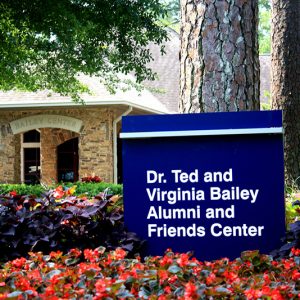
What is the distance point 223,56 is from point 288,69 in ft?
21.9

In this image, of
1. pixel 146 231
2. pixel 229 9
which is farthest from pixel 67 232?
pixel 229 9

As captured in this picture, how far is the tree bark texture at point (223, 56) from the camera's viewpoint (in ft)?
16.7

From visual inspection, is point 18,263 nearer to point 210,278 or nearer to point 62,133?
point 210,278

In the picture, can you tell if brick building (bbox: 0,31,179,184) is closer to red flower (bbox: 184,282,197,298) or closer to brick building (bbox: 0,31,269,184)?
brick building (bbox: 0,31,269,184)

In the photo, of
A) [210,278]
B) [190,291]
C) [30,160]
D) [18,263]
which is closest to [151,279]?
[210,278]

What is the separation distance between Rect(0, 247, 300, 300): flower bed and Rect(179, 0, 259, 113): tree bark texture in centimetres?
194

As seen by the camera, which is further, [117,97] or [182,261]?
[117,97]

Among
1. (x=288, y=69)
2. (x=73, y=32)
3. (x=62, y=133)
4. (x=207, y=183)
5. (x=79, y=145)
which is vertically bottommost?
(x=207, y=183)

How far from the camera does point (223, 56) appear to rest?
5.09m

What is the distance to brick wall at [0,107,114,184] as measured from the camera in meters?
18.2

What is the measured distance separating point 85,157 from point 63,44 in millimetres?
5294

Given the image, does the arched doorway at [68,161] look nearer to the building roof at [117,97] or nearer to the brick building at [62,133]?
the brick building at [62,133]

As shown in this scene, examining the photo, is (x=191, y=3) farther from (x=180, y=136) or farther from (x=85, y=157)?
(x=85, y=157)

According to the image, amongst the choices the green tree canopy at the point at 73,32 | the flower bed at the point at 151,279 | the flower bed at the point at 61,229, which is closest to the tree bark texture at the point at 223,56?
the flower bed at the point at 61,229
